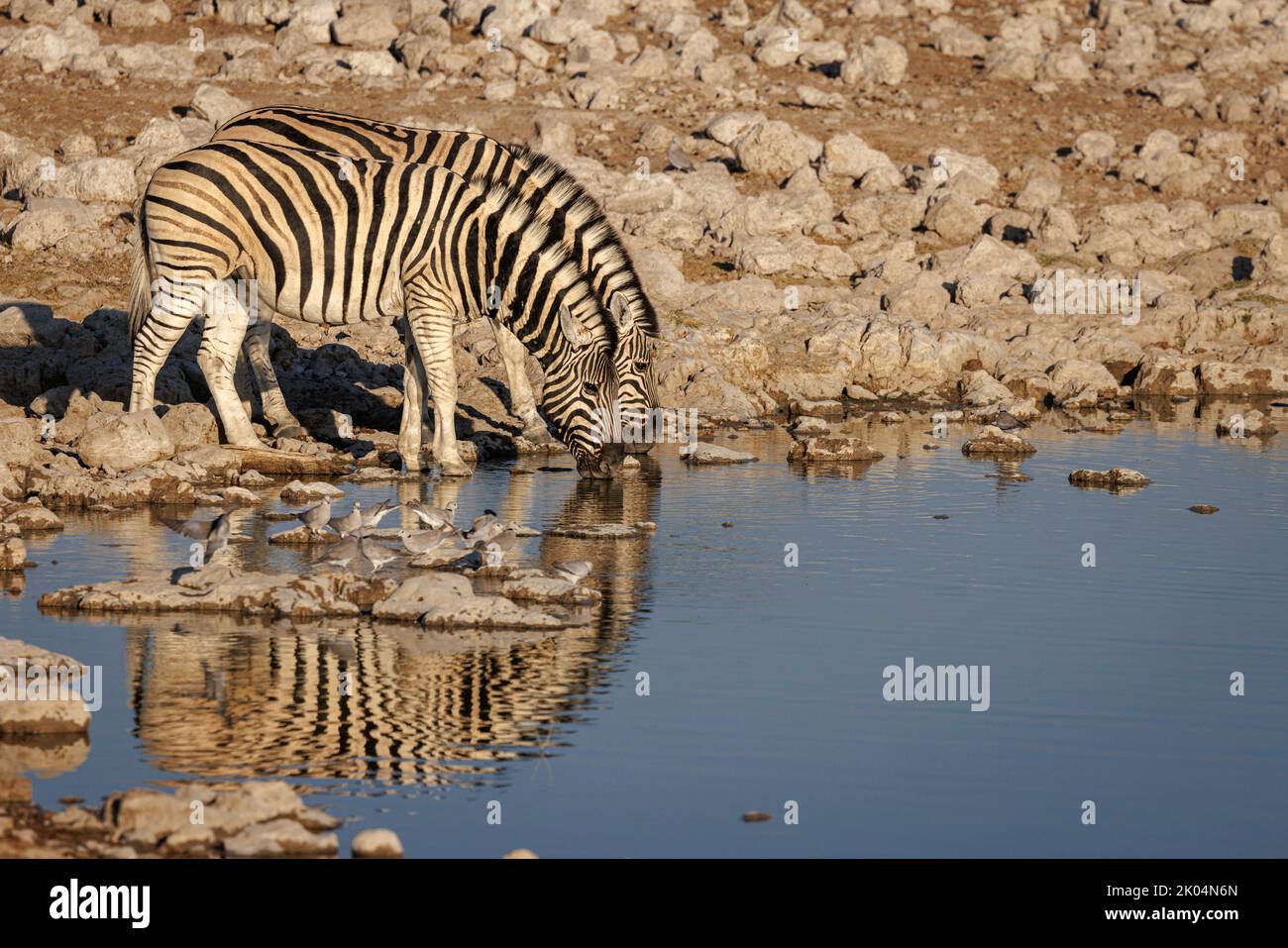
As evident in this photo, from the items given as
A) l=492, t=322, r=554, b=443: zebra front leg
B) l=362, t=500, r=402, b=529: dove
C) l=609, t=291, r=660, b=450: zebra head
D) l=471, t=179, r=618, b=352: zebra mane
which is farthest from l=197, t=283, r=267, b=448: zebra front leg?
l=362, t=500, r=402, b=529: dove

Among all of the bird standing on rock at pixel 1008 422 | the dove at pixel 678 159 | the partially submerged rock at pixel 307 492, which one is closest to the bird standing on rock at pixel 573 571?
the partially submerged rock at pixel 307 492

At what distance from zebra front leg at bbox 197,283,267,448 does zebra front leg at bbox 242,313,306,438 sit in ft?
3.62

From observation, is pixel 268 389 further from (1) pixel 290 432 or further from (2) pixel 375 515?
(2) pixel 375 515

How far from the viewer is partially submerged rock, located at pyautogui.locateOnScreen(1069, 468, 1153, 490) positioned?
20.0m

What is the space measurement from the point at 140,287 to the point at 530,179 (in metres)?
4.14

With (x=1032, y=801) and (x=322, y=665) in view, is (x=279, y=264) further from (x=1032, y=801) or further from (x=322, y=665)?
(x=1032, y=801)

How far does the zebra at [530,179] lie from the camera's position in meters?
19.9

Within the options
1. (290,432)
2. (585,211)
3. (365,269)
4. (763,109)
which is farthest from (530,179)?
(763,109)

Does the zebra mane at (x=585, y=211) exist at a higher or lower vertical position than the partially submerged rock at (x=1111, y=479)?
higher

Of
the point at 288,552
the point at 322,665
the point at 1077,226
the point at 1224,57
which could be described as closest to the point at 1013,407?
the point at 1077,226

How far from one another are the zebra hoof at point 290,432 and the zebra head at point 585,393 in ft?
9.51

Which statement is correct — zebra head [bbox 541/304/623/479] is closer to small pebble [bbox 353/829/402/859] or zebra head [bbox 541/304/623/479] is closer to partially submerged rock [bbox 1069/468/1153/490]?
partially submerged rock [bbox 1069/468/1153/490]

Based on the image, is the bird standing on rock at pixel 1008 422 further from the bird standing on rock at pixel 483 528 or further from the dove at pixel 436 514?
the bird standing on rock at pixel 483 528
